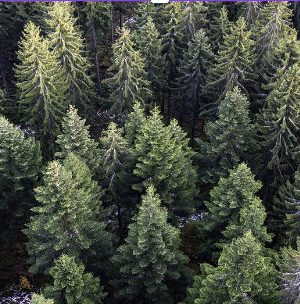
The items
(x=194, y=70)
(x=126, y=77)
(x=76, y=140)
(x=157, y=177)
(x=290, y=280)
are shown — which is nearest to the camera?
(x=290, y=280)

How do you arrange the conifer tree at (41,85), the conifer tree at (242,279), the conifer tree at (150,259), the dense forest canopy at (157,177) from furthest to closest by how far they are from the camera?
the conifer tree at (41,85) → the conifer tree at (150,259) → the dense forest canopy at (157,177) → the conifer tree at (242,279)

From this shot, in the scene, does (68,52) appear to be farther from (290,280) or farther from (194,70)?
(290,280)

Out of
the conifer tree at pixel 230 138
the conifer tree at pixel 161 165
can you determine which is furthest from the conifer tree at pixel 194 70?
the conifer tree at pixel 161 165

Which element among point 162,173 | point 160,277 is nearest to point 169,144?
point 162,173

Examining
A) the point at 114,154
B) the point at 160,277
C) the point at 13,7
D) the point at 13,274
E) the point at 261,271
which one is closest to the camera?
the point at 261,271

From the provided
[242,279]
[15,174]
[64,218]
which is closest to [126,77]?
[15,174]

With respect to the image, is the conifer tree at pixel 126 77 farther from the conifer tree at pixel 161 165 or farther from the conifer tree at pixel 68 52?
the conifer tree at pixel 161 165

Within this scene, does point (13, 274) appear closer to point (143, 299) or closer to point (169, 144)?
point (143, 299)
